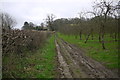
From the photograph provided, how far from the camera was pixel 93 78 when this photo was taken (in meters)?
6.64

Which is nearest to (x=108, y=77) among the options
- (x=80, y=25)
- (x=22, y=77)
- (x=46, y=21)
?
(x=22, y=77)

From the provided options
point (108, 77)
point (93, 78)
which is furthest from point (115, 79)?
point (93, 78)

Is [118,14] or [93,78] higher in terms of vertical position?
[118,14]

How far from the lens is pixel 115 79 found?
21.1 feet

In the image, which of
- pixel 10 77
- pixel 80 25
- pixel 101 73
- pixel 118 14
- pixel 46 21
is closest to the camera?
pixel 10 77

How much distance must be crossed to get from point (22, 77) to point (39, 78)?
34.7 inches

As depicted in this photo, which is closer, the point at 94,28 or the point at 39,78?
the point at 39,78

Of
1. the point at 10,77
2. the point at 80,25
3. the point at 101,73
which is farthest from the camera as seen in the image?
the point at 80,25

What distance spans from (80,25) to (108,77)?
28.9 meters

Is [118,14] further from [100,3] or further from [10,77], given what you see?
[10,77]

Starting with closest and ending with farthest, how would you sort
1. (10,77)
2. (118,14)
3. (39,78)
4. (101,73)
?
(10,77) → (39,78) → (101,73) → (118,14)

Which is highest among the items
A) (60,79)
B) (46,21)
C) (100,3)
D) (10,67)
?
(46,21)

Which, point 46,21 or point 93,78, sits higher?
point 46,21

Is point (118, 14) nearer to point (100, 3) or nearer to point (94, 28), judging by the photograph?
point (100, 3)
